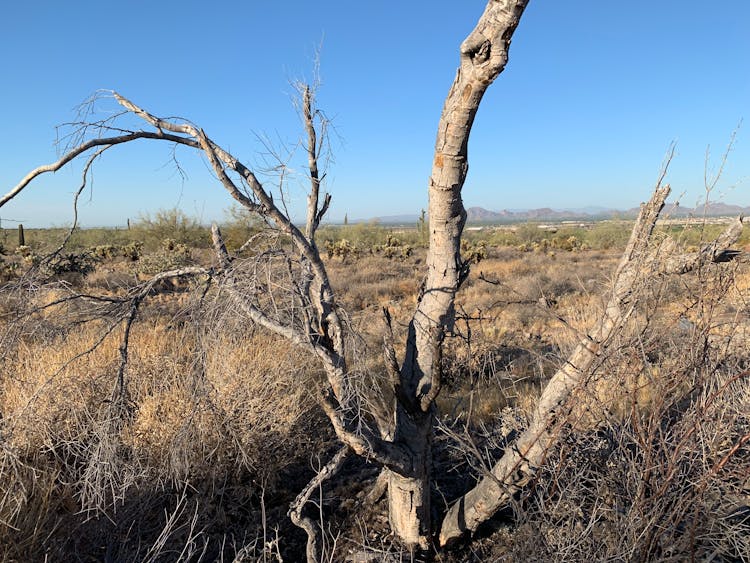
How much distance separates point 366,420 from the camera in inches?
136

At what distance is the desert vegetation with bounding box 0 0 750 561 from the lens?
2412mm

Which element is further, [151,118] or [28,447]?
[28,447]

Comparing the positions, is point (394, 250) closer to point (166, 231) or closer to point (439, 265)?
point (166, 231)

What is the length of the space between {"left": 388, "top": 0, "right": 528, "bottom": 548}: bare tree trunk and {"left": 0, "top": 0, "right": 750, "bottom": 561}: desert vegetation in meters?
0.01

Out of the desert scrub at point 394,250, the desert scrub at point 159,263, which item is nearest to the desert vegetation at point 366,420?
the desert scrub at point 159,263

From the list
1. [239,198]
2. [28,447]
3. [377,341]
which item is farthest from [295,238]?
[377,341]

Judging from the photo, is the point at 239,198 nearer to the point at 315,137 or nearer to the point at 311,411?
the point at 315,137

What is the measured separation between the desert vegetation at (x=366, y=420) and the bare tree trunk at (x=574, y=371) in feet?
0.05

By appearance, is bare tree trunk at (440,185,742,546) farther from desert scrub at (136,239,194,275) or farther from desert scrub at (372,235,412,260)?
desert scrub at (372,235,412,260)

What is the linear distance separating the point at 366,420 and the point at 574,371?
152cm

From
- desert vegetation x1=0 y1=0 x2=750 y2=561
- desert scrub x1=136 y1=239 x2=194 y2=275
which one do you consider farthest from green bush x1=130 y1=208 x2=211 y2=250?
desert vegetation x1=0 y1=0 x2=750 y2=561

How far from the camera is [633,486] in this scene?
9.48 feet

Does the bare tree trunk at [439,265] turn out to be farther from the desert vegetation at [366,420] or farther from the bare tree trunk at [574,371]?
the bare tree trunk at [574,371]

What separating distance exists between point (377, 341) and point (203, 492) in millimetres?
4638
